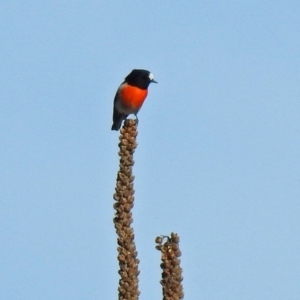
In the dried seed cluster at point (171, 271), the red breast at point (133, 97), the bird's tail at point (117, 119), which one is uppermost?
the red breast at point (133, 97)

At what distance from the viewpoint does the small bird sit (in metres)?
15.2

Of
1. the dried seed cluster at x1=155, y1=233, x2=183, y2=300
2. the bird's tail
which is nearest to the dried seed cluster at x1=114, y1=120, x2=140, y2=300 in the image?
the dried seed cluster at x1=155, y1=233, x2=183, y2=300

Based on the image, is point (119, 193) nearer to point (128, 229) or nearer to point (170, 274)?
point (128, 229)

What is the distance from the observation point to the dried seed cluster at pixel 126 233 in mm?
5316

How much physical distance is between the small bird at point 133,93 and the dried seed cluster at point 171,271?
10.2 m

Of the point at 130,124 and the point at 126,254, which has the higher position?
the point at 130,124

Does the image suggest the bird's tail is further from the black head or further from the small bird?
the black head

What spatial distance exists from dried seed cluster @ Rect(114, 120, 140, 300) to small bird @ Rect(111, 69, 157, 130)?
351 inches

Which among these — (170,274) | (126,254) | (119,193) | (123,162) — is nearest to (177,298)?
(170,274)

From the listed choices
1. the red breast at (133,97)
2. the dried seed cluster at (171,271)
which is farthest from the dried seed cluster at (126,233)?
the red breast at (133,97)

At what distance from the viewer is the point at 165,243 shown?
5.16 m

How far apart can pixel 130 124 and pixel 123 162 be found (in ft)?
3.54

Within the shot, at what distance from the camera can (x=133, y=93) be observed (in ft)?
50.0

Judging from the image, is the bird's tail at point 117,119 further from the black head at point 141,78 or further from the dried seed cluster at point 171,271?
the dried seed cluster at point 171,271
